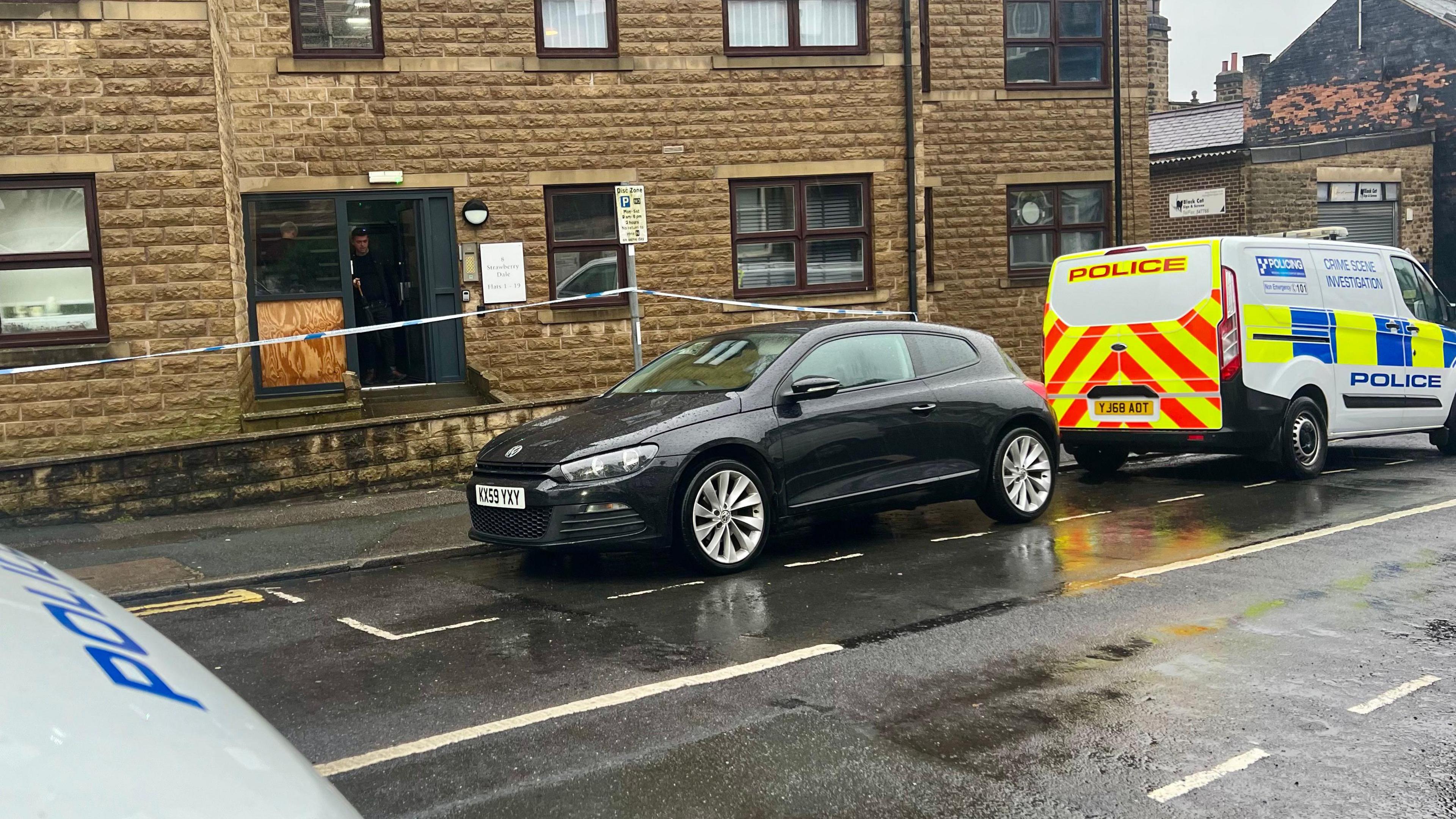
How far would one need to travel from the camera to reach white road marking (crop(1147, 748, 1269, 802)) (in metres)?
4.21

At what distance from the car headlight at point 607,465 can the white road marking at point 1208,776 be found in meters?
4.05

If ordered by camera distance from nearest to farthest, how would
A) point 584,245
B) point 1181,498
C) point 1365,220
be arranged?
point 1181,498, point 584,245, point 1365,220

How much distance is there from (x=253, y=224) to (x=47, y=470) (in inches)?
179

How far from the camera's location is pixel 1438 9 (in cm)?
2862

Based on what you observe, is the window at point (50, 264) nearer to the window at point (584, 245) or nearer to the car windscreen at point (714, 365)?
the window at point (584, 245)

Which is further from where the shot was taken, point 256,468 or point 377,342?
point 377,342

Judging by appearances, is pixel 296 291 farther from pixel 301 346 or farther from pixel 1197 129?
pixel 1197 129

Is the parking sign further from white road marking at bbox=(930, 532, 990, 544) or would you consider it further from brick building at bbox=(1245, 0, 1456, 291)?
brick building at bbox=(1245, 0, 1456, 291)

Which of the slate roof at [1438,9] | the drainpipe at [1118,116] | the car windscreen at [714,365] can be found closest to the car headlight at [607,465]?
the car windscreen at [714,365]

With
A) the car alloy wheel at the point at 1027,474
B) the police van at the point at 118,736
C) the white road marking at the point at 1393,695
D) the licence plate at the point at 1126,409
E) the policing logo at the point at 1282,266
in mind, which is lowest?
the white road marking at the point at 1393,695

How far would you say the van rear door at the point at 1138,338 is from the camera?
11172 mm

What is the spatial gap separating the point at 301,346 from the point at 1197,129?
20205mm

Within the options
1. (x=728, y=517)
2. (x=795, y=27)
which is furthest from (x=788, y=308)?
(x=728, y=517)

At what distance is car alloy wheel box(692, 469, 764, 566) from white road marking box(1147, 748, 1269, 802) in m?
3.93
